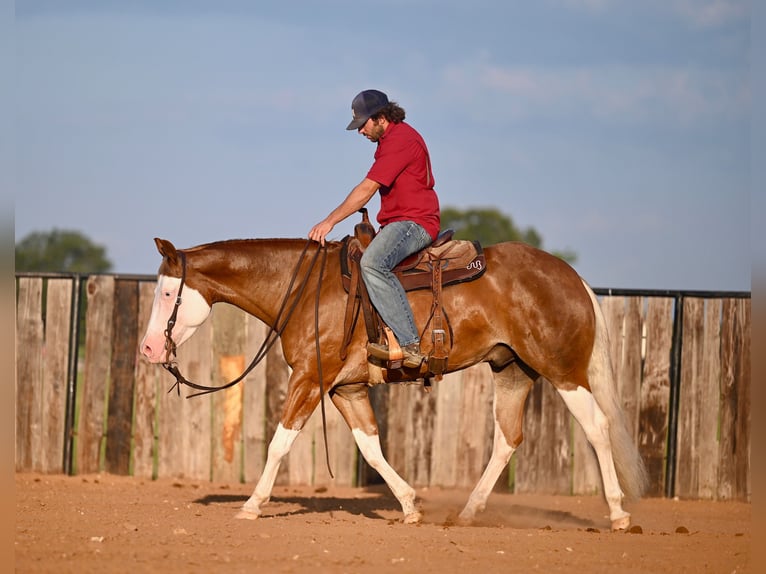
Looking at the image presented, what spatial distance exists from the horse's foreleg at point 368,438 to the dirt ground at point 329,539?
0.28 meters

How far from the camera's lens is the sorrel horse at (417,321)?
794cm

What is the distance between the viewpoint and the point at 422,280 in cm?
805

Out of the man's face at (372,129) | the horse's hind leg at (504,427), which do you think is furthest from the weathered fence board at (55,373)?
the horse's hind leg at (504,427)

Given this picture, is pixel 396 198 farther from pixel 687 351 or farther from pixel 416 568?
pixel 687 351

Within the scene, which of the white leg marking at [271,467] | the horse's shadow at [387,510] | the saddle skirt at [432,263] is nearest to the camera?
the white leg marking at [271,467]

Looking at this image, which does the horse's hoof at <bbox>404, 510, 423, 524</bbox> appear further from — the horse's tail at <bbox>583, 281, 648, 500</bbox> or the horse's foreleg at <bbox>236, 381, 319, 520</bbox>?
the horse's tail at <bbox>583, 281, 648, 500</bbox>

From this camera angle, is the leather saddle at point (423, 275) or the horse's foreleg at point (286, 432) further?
the leather saddle at point (423, 275)

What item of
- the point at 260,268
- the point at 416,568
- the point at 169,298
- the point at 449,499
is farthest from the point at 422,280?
the point at 449,499

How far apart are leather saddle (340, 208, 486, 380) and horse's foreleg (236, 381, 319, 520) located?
1.56 feet

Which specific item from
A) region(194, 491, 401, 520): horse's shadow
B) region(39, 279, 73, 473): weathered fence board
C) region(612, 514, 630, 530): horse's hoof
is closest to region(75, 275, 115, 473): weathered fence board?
region(39, 279, 73, 473): weathered fence board

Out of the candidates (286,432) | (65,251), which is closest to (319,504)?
(286,432)

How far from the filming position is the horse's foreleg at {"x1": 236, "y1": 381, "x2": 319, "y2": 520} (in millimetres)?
7695

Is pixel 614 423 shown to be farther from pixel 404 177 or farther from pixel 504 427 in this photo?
pixel 404 177

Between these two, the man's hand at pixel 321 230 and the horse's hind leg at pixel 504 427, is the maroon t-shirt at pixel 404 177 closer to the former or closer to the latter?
the man's hand at pixel 321 230
